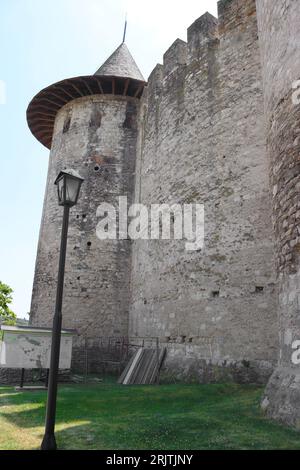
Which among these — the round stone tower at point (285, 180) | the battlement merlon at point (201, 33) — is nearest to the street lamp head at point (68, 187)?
the round stone tower at point (285, 180)

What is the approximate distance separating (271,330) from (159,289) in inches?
143

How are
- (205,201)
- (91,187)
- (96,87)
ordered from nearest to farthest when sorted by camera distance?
(205,201)
(91,187)
(96,87)

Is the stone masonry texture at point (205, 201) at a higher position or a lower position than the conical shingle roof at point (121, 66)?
lower

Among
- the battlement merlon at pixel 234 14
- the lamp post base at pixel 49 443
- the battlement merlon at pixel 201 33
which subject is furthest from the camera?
the battlement merlon at pixel 201 33

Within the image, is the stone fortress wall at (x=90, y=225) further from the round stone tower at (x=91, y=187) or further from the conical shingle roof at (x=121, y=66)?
the conical shingle roof at (x=121, y=66)

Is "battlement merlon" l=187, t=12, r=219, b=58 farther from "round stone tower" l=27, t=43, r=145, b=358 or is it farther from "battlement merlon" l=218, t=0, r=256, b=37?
"round stone tower" l=27, t=43, r=145, b=358

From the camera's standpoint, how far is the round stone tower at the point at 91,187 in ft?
38.5

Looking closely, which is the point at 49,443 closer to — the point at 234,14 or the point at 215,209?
the point at 215,209

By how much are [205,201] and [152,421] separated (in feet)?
17.4

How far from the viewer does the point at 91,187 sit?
12766 millimetres

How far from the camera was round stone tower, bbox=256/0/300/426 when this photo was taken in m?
4.21

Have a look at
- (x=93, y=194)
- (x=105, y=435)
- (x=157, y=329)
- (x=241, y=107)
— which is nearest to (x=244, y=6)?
(x=241, y=107)

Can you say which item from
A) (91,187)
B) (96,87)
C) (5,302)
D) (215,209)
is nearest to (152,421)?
(215,209)

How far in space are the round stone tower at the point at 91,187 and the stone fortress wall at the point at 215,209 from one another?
1188 mm
